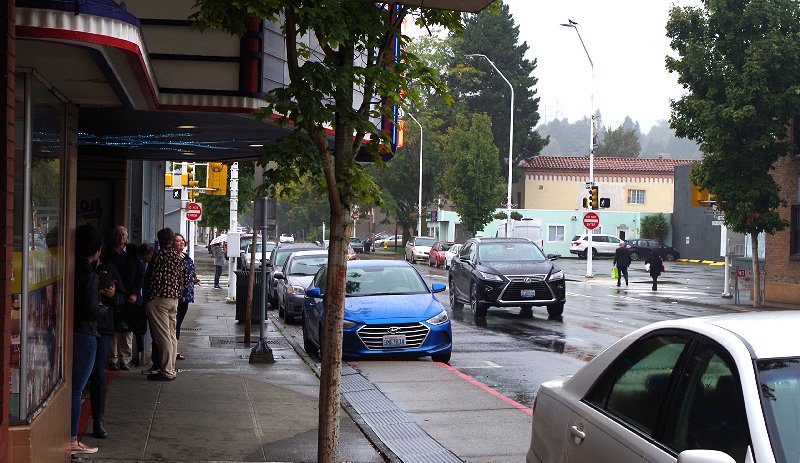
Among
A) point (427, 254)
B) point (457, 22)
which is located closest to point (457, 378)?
point (457, 22)

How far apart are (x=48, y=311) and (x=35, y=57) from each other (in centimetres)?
187

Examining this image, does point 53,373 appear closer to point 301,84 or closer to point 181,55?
point 301,84

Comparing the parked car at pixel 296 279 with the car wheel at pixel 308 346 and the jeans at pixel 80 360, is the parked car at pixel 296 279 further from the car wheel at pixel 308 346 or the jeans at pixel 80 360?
the jeans at pixel 80 360

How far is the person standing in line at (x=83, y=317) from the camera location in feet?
26.7

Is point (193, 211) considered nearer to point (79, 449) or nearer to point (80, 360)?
point (79, 449)

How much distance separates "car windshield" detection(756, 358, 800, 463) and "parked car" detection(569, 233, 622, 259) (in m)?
64.5

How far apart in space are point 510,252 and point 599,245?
44.6 metres

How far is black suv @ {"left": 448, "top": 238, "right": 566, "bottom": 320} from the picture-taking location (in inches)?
912

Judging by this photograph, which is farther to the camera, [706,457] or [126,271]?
[126,271]

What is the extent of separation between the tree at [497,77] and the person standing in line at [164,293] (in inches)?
2769

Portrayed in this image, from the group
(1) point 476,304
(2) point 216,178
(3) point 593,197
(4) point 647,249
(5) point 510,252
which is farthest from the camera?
(4) point 647,249

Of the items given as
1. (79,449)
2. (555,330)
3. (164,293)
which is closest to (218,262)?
(555,330)

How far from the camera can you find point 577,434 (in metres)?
4.93

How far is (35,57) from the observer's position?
245 inches
